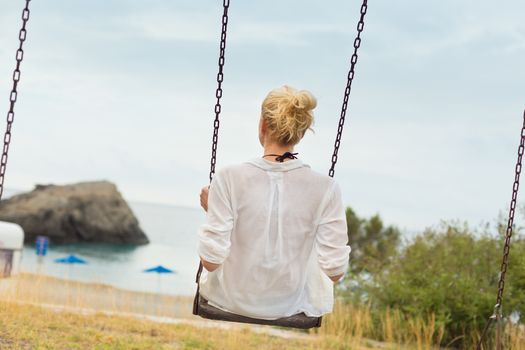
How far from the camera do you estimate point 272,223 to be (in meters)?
3.40

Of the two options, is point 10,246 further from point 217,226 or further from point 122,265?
point 122,265

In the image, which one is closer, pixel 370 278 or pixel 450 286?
pixel 450 286

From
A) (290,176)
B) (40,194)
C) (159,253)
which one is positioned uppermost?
(290,176)

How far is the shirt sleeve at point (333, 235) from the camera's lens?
345 cm

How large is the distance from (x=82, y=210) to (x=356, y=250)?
69.0 feet

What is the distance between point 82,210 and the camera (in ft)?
128

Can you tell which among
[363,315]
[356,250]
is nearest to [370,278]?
[363,315]

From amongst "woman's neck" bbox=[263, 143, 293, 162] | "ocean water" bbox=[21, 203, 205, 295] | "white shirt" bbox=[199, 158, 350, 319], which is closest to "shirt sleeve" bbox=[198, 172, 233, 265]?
"white shirt" bbox=[199, 158, 350, 319]

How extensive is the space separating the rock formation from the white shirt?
116 feet

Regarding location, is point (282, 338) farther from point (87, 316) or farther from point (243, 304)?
point (243, 304)

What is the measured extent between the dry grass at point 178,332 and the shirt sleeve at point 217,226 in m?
3.28

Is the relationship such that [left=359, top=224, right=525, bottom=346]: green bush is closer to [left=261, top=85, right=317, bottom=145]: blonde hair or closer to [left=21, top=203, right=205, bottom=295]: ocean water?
[left=261, top=85, right=317, bottom=145]: blonde hair

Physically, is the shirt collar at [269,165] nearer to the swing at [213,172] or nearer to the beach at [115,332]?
the swing at [213,172]

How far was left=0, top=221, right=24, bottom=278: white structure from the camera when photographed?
14.7 m
